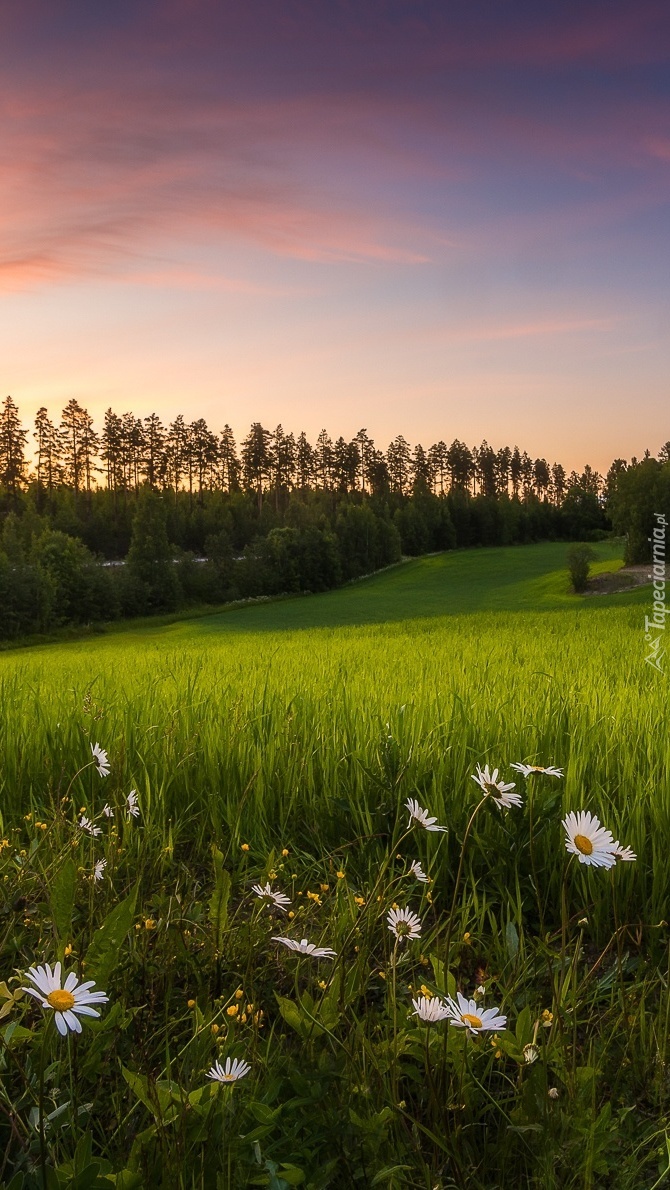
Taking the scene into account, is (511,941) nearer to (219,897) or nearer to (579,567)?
(219,897)

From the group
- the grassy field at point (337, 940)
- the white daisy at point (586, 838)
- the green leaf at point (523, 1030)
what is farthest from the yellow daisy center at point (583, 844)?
the green leaf at point (523, 1030)

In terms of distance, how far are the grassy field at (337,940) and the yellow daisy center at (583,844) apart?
123 mm

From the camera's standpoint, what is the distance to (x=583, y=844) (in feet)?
5.05

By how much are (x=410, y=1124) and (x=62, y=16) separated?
8288 mm


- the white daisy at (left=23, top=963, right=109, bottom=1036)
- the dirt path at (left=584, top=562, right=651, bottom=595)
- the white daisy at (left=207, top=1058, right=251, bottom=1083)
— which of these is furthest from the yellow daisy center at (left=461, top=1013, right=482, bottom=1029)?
the dirt path at (left=584, top=562, right=651, bottom=595)

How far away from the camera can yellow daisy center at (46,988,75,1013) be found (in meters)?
1.04

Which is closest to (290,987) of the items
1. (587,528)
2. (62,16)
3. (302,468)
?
(62,16)

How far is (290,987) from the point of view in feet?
6.75

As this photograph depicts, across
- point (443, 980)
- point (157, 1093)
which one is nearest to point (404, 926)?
point (443, 980)

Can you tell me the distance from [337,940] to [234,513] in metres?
108

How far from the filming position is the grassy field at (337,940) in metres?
1.38

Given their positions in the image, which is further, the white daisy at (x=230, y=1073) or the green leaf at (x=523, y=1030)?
the green leaf at (x=523, y=1030)

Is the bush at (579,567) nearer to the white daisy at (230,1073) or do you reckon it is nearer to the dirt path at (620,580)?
the dirt path at (620,580)

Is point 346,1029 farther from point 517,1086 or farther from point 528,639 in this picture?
point 528,639
